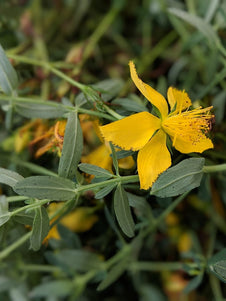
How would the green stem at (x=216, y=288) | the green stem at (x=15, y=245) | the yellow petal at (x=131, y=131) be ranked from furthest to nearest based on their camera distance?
the green stem at (x=216, y=288) < the green stem at (x=15, y=245) < the yellow petal at (x=131, y=131)

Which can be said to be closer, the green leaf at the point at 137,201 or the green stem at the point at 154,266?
the green leaf at the point at 137,201

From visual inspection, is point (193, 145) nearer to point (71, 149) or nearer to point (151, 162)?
point (151, 162)

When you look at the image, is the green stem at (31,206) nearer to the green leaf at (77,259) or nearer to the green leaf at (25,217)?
the green leaf at (25,217)

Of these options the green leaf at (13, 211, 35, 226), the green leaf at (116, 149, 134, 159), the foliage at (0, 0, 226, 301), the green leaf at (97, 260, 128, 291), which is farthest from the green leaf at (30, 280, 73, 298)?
the green leaf at (116, 149, 134, 159)

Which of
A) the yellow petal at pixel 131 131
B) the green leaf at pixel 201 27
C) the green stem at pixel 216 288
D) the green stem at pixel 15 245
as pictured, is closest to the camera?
the yellow petal at pixel 131 131

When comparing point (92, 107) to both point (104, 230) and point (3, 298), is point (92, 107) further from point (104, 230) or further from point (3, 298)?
point (3, 298)

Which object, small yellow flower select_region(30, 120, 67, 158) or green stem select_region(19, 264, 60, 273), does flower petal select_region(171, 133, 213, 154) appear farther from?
green stem select_region(19, 264, 60, 273)

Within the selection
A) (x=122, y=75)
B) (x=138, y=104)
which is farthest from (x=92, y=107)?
(x=122, y=75)

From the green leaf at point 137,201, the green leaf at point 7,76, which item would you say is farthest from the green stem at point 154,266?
the green leaf at point 7,76
